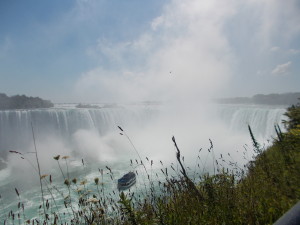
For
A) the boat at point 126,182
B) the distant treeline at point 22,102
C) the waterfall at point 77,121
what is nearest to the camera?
the boat at point 126,182

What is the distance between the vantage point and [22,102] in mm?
71500

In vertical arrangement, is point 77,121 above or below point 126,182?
above

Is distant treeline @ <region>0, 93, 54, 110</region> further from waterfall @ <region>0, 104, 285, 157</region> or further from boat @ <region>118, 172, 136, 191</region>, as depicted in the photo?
boat @ <region>118, 172, 136, 191</region>


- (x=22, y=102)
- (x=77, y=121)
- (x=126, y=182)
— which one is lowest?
(x=126, y=182)

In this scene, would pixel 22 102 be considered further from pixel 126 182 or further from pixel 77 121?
pixel 126 182

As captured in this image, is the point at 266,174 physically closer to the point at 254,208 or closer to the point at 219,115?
the point at 254,208

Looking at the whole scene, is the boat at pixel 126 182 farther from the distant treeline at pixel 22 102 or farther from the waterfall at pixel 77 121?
the distant treeline at pixel 22 102

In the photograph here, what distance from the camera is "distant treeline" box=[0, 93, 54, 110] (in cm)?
6500

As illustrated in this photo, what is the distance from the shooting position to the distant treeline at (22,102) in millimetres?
65000

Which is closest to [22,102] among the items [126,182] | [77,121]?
[77,121]

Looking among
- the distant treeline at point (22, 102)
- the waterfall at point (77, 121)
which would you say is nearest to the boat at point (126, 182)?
the waterfall at point (77, 121)

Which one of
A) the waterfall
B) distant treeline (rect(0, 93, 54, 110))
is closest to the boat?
the waterfall

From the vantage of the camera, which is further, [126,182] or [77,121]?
[77,121]

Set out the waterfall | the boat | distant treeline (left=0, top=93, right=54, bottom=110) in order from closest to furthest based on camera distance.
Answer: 1. the boat
2. the waterfall
3. distant treeline (left=0, top=93, right=54, bottom=110)
